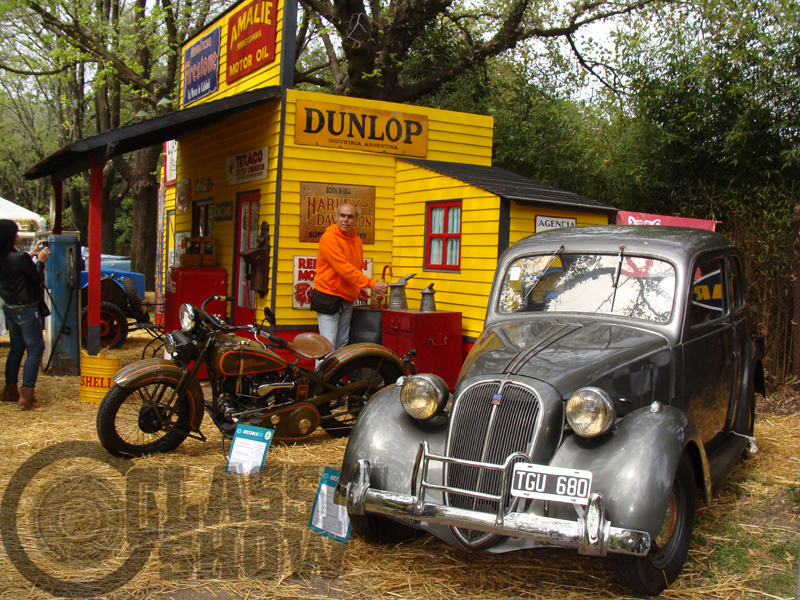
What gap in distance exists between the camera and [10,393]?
738 cm

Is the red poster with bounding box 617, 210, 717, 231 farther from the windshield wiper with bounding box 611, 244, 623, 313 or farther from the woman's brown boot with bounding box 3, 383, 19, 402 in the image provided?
the woman's brown boot with bounding box 3, 383, 19, 402

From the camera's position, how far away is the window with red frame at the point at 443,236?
7.87m

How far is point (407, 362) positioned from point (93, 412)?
3.39 meters

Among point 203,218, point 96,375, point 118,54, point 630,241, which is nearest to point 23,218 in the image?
point 118,54

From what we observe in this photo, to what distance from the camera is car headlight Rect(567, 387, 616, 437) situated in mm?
3170

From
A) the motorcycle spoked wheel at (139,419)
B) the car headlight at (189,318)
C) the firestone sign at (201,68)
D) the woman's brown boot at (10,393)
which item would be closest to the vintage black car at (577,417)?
the car headlight at (189,318)

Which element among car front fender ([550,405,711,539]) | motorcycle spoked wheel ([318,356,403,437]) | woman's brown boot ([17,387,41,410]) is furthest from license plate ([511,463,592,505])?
woman's brown boot ([17,387,41,410])

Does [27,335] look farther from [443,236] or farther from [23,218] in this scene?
[23,218]

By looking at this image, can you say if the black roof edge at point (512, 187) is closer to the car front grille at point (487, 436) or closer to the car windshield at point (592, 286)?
the car windshield at point (592, 286)

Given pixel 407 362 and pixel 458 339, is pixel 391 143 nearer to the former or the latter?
pixel 458 339

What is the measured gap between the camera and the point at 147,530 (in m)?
4.02

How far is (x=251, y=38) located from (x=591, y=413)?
320 inches

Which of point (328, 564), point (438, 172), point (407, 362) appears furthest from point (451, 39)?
point (328, 564)

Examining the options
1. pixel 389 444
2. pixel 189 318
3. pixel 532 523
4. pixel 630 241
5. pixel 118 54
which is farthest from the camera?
pixel 118 54
